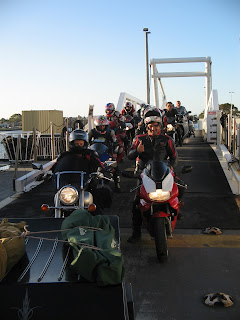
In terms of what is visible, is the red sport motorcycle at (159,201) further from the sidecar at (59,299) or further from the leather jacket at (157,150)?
the sidecar at (59,299)

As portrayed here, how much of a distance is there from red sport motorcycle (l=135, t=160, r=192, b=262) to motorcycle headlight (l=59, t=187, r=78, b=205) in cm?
89

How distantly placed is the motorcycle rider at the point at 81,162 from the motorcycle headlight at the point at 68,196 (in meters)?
0.44

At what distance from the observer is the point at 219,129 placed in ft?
55.9

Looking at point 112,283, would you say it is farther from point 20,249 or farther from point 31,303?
point 20,249

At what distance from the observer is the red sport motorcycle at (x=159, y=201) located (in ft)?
16.3

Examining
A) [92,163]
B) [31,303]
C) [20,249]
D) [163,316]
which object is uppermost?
[92,163]

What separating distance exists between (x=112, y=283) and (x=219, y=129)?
49.9ft

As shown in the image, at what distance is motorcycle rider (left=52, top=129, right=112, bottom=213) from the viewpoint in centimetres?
562

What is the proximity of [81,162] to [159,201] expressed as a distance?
136 cm

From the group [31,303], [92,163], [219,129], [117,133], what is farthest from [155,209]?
[219,129]

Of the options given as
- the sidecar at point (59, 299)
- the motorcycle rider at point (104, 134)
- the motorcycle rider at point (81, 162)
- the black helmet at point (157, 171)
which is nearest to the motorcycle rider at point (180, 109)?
the motorcycle rider at point (104, 134)

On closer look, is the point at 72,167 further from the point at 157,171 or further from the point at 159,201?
the point at 159,201

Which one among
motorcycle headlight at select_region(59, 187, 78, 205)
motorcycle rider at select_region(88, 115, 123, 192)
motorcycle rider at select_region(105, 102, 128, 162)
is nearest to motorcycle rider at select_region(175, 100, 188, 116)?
motorcycle rider at select_region(105, 102, 128, 162)

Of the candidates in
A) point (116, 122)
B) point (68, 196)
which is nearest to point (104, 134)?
point (116, 122)
